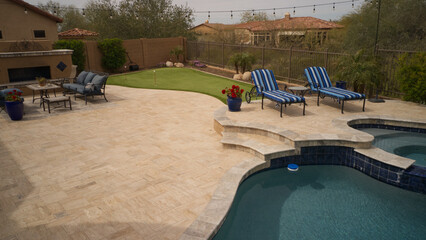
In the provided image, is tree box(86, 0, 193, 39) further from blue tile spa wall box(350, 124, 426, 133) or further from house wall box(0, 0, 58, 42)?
blue tile spa wall box(350, 124, 426, 133)

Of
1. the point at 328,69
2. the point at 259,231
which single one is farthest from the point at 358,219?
the point at 328,69

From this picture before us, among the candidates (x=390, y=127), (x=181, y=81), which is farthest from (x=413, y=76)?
(x=181, y=81)

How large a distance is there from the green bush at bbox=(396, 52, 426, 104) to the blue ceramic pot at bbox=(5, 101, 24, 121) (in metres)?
11.6

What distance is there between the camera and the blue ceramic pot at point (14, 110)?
9359mm

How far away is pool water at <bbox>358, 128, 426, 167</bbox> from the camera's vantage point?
682cm

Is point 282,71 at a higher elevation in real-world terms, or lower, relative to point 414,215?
higher

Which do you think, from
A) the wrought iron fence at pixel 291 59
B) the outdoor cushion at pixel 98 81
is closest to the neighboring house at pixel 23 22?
the wrought iron fence at pixel 291 59

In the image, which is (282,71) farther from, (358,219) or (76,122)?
(358,219)

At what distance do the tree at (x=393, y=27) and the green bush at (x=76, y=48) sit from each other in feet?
49.3

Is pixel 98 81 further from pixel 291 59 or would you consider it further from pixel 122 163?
pixel 291 59

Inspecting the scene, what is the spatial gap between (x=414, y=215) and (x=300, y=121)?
137 inches

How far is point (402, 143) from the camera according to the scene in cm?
736

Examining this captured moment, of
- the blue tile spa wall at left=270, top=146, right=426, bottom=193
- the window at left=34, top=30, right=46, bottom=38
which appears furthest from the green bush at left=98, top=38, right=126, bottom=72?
the blue tile spa wall at left=270, top=146, right=426, bottom=193

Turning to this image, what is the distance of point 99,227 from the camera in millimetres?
4199
